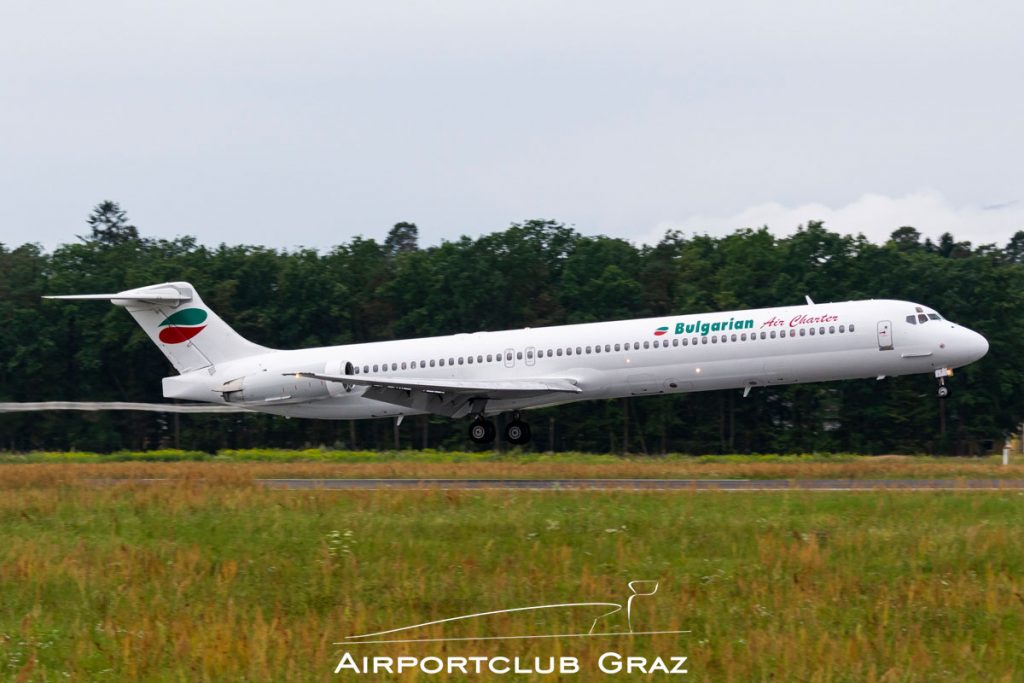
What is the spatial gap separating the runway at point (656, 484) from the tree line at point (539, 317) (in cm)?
3008

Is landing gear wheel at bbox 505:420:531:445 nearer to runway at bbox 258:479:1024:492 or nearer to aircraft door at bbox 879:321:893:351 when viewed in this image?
aircraft door at bbox 879:321:893:351

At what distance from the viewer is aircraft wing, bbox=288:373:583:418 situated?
3403 cm

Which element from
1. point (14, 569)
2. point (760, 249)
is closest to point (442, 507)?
point (14, 569)

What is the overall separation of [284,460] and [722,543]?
77.1 ft

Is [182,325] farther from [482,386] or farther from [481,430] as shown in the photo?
[482,386]

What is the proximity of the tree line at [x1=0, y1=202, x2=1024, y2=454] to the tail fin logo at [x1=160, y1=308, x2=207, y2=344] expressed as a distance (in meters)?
18.2

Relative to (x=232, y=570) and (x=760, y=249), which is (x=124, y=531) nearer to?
(x=232, y=570)

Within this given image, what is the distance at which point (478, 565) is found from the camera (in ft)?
44.9

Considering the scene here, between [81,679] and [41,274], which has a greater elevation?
[41,274]

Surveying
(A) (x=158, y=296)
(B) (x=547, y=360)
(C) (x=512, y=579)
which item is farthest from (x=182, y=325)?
(C) (x=512, y=579)

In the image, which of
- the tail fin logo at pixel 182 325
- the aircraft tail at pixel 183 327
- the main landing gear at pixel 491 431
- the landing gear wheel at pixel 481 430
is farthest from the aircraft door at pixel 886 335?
the tail fin logo at pixel 182 325

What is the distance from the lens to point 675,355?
3300 cm

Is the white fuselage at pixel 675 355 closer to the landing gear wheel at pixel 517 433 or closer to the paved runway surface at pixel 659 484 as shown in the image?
the landing gear wheel at pixel 517 433

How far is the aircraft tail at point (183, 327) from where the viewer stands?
38.2 meters
